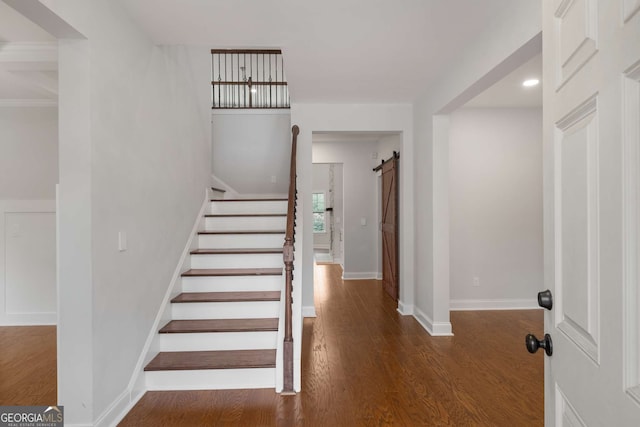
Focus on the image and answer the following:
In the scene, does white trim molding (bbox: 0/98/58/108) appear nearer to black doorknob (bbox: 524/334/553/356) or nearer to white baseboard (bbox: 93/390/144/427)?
white baseboard (bbox: 93/390/144/427)

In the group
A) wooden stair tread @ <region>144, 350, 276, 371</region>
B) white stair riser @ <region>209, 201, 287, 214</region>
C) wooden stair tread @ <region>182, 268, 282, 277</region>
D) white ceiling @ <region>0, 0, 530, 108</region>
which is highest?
white ceiling @ <region>0, 0, 530, 108</region>

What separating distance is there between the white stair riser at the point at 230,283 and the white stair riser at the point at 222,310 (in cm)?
26

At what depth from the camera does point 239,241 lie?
390 centimetres

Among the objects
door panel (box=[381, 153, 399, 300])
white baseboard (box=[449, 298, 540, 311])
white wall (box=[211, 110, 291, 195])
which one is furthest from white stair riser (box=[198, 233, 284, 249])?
white baseboard (box=[449, 298, 540, 311])

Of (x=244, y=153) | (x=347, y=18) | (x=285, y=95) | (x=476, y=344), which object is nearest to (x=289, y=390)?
(x=476, y=344)

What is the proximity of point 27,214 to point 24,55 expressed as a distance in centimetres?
210

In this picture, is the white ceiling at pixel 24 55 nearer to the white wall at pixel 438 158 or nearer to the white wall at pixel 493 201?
the white wall at pixel 438 158

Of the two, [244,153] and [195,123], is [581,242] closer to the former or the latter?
[195,123]

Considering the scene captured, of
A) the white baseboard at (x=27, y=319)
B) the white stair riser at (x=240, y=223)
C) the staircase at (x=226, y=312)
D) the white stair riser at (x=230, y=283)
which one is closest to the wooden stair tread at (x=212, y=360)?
the staircase at (x=226, y=312)

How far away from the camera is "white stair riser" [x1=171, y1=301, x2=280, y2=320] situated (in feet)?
10.3

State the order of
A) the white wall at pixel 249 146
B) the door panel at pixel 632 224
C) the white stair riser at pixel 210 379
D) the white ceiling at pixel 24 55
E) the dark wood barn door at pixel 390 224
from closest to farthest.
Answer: the door panel at pixel 632 224 < the white ceiling at pixel 24 55 < the white stair riser at pixel 210 379 < the dark wood barn door at pixel 390 224 < the white wall at pixel 249 146

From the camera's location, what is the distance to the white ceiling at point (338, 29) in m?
2.35

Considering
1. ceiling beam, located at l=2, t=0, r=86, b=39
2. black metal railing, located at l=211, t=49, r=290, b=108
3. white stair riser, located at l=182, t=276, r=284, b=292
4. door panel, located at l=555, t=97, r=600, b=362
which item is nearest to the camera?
door panel, located at l=555, t=97, r=600, b=362

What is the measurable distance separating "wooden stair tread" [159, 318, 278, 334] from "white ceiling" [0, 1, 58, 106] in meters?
2.25
